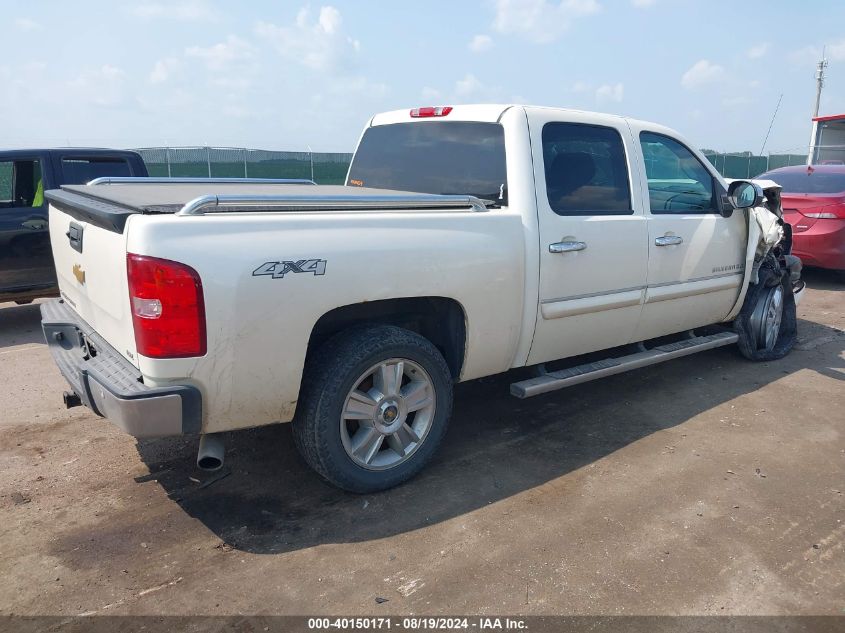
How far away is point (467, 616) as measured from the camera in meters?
2.57

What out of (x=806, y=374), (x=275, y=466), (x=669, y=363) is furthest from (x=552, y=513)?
(x=806, y=374)

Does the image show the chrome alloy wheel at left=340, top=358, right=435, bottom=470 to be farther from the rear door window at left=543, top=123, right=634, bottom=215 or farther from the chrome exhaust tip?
the rear door window at left=543, top=123, right=634, bottom=215

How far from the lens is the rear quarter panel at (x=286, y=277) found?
271cm

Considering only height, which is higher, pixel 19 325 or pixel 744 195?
pixel 744 195

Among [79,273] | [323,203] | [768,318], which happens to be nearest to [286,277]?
[323,203]

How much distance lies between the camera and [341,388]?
3.16 meters

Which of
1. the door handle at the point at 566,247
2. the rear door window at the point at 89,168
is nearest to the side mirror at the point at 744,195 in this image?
the door handle at the point at 566,247

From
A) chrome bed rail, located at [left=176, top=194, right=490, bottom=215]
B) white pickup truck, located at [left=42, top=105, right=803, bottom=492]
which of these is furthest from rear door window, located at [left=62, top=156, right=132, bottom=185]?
chrome bed rail, located at [left=176, top=194, right=490, bottom=215]

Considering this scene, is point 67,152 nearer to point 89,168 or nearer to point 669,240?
point 89,168

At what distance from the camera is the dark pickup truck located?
6.61 m

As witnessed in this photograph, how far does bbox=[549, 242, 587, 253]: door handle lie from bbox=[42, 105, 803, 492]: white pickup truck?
0.5 inches

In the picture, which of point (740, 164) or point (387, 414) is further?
point (740, 164)

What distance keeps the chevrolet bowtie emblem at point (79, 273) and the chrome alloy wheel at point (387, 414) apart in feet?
4.81

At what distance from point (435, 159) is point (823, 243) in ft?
21.5
